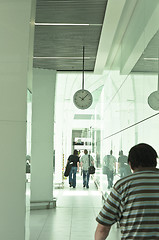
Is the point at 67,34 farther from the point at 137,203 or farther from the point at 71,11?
the point at 137,203

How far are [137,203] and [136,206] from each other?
2 centimetres

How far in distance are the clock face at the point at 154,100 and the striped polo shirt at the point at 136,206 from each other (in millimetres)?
2647

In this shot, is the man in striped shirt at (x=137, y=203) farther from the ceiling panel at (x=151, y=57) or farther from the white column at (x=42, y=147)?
the white column at (x=42, y=147)

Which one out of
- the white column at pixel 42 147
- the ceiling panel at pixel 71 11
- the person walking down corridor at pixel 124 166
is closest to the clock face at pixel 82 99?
the white column at pixel 42 147

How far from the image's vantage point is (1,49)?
492 centimetres

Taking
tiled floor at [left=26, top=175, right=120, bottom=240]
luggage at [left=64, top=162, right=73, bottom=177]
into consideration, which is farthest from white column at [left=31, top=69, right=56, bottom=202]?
luggage at [left=64, top=162, right=73, bottom=177]

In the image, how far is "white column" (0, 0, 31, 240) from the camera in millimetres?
4746

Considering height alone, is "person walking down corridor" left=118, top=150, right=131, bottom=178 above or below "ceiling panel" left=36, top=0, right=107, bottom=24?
below

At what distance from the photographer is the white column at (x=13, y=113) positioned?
4746mm

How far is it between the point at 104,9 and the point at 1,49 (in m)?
A: 3.19

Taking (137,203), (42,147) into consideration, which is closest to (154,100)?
(137,203)

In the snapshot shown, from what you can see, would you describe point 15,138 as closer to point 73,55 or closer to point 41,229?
point 41,229

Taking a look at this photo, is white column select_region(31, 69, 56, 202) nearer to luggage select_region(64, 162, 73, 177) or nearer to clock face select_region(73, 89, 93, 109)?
clock face select_region(73, 89, 93, 109)

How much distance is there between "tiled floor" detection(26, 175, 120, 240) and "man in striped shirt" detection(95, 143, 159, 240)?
504cm
